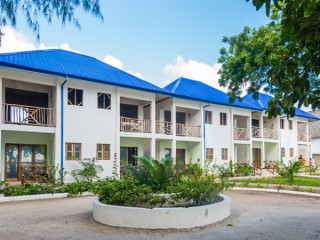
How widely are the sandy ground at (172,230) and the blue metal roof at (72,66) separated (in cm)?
676

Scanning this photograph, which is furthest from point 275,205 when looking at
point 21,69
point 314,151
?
point 314,151

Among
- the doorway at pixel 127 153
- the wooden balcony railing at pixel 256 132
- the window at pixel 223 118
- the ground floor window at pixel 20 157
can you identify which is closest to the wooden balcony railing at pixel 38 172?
the ground floor window at pixel 20 157

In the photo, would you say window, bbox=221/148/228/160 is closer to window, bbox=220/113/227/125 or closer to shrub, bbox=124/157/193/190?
window, bbox=220/113/227/125

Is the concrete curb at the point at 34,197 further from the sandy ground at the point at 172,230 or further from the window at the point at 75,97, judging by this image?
the window at the point at 75,97

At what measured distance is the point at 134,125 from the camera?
1784 cm

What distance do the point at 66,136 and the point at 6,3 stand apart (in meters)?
11.4

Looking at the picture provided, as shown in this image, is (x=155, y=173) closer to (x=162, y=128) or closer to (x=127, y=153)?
(x=127, y=153)

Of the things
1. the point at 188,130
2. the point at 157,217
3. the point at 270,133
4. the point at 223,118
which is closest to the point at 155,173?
the point at 157,217

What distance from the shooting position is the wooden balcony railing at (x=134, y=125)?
690 inches

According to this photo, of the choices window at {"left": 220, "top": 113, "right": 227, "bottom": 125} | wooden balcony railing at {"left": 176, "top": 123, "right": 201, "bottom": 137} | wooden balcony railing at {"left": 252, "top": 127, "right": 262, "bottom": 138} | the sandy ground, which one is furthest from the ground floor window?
wooden balcony railing at {"left": 252, "top": 127, "right": 262, "bottom": 138}

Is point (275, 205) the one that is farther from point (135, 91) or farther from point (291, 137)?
point (291, 137)

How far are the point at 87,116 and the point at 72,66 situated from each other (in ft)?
9.30

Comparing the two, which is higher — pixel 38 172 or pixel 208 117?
pixel 208 117

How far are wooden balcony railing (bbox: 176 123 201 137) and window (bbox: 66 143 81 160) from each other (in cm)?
698
